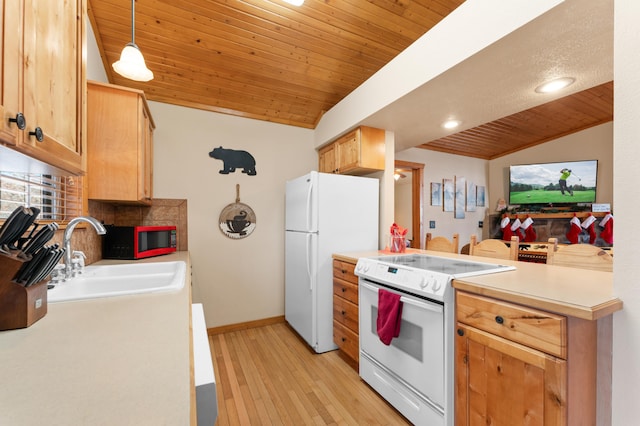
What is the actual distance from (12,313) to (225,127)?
8.75ft

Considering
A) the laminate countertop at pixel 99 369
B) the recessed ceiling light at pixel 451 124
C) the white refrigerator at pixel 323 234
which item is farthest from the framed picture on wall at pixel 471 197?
the laminate countertop at pixel 99 369

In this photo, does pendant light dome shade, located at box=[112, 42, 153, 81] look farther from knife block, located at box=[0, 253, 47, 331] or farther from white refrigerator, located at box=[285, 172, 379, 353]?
white refrigerator, located at box=[285, 172, 379, 353]

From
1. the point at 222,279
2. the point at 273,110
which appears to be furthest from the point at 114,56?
the point at 222,279

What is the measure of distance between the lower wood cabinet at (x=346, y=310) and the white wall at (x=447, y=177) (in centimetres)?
255

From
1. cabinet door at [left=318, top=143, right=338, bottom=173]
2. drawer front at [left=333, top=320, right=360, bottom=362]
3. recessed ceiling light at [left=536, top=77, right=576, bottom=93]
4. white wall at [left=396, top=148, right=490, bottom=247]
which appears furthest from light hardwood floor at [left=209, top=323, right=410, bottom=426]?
white wall at [left=396, top=148, right=490, bottom=247]

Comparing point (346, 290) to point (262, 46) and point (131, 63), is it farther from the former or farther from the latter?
point (262, 46)

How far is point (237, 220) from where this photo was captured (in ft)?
10.4

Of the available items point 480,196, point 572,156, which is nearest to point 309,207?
point 480,196

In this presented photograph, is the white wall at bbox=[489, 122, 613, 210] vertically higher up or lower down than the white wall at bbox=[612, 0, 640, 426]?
higher up

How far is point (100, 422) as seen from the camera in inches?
16.8

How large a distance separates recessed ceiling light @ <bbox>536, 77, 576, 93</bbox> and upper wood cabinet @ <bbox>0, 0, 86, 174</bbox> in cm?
262

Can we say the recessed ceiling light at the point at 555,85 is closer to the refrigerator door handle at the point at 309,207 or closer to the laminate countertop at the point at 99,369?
the refrigerator door handle at the point at 309,207

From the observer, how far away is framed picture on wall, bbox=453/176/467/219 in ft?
16.0

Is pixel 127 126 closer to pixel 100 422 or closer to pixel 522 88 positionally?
pixel 100 422
